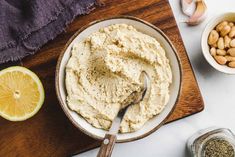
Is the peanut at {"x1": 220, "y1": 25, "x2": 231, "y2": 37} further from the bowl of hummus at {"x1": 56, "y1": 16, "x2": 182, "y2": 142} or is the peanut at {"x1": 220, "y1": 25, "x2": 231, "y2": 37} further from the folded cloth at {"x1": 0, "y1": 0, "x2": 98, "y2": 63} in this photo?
the folded cloth at {"x1": 0, "y1": 0, "x2": 98, "y2": 63}

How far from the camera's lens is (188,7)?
1.42m

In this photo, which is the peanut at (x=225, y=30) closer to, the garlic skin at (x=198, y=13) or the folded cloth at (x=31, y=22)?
the garlic skin at (x=198, y=13)

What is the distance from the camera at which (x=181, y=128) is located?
140 centimetres

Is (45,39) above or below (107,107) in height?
above

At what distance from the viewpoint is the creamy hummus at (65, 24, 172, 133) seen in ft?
4.19

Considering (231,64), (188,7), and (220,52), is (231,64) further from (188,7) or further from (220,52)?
(188,7)

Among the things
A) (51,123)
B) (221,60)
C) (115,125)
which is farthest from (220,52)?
(51,123)

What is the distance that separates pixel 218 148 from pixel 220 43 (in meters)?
0.29

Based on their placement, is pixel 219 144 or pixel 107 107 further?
pixel 219 144

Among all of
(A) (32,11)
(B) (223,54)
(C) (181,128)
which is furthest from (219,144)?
(A) (32,11)

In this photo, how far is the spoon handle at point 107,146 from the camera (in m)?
1.15

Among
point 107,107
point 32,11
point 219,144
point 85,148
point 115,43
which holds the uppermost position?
point 32,11

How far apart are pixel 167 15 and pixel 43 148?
1.63ft

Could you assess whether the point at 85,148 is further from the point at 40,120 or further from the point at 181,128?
the point at 181,128
